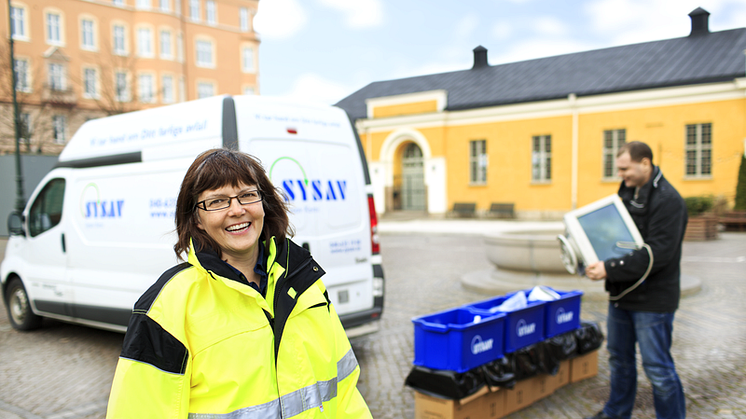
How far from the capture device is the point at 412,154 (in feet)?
103

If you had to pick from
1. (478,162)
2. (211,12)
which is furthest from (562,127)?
(211,12)

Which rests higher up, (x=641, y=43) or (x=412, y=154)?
(x=641, y=43)

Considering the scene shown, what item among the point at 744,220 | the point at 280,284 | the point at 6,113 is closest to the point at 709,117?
the point at 744,220

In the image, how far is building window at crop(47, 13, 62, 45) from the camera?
37312mm

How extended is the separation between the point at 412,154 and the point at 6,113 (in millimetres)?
20125

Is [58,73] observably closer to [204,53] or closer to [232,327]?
[204,53]

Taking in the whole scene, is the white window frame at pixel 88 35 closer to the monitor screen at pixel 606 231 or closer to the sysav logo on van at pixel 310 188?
the sysav logo on van at pixel 310 188

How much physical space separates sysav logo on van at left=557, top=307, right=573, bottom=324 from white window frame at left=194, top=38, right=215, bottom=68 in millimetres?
44874

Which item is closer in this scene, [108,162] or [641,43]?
[108,162]

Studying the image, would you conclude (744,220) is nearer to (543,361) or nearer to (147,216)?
(543,361)

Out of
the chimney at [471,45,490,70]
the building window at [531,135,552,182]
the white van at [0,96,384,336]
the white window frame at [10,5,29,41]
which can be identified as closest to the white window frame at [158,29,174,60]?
the white window frame at [10,5,29,41]

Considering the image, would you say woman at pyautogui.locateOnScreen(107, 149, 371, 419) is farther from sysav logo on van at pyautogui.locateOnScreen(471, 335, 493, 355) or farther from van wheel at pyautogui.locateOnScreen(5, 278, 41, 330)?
van wheel at pyautogui.locateOnScreen(5, 278, 41, 330)

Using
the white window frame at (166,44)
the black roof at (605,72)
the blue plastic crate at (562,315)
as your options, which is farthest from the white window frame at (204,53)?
the blue plastic crate at (562,315)

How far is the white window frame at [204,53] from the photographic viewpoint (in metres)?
44.8
